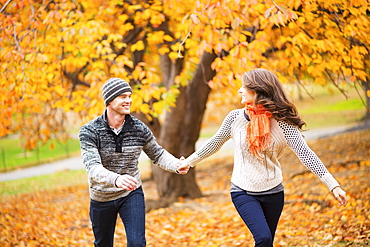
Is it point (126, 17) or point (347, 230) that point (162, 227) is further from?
point (126, 17)

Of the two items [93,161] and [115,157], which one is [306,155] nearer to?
[115,157]

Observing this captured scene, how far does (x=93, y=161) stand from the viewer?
3.49 meters

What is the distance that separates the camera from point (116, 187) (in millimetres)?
3660

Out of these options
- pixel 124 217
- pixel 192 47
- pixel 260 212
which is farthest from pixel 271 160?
pixel 192 47

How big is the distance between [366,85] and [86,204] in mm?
7530

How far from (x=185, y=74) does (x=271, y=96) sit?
401 cm

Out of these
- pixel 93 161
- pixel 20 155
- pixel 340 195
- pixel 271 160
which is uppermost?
pixel 93 161

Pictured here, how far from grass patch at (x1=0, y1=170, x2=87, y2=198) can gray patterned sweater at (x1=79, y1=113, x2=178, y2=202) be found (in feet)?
40.6

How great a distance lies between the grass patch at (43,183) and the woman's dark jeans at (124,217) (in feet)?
40.0

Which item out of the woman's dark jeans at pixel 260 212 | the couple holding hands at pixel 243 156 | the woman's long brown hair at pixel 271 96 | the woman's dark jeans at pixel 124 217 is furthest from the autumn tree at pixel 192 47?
the woman's dark jeans at pixel 124 217

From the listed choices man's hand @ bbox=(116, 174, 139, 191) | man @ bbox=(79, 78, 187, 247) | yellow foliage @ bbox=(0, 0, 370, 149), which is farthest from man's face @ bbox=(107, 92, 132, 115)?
yellow foliage @ bbox=(0, 0, 370, 149)

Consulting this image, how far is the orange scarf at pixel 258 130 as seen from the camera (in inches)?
136

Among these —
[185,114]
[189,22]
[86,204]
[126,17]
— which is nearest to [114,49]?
[126,17]

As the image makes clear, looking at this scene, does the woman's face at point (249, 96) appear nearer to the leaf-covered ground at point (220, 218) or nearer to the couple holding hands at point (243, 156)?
the couple holding hands at point (243, 156)
